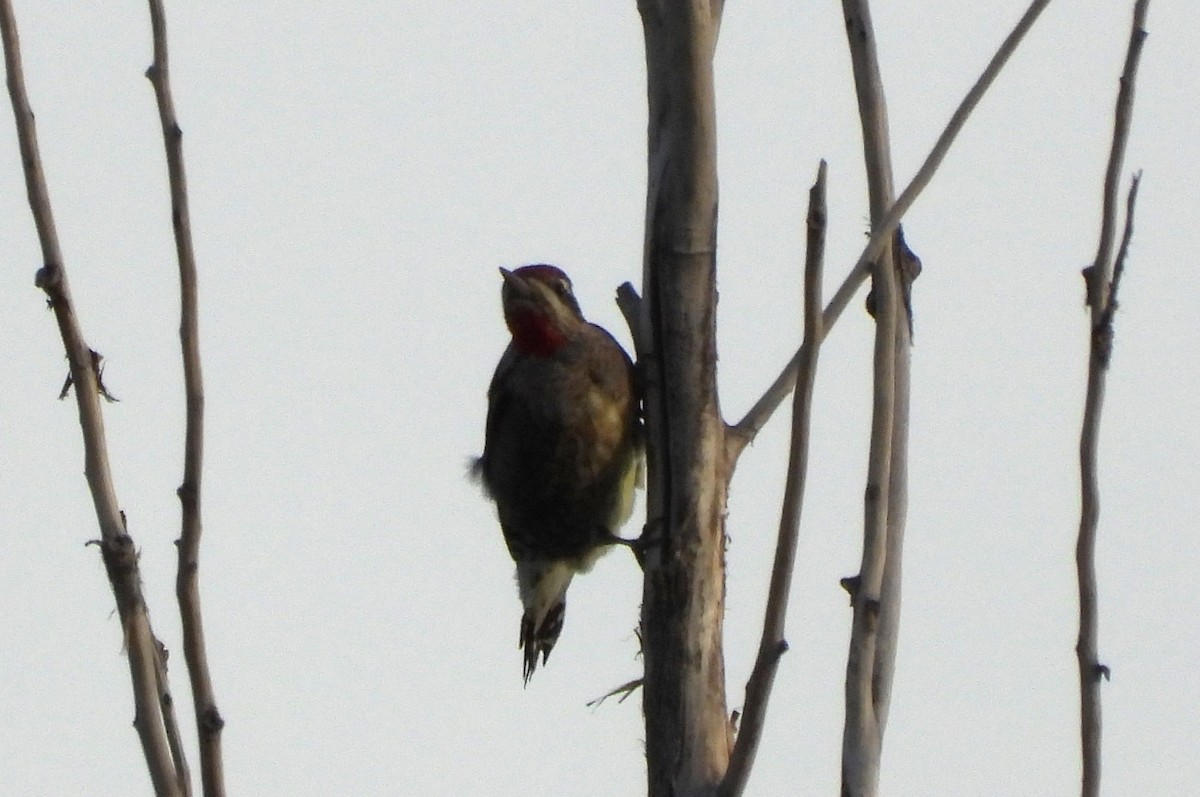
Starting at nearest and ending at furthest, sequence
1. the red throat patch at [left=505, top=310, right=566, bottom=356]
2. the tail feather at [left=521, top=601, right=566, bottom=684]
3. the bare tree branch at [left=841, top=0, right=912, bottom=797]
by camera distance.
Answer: the bare tree branch at [left=841, top=0, right=912, bottom=797], the red throat patch at [left=505, top=310, right=566, bottom=356], the tail feather at [left=521, top=601, right=566, bottom=684]

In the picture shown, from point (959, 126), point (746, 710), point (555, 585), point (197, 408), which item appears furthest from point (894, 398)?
point (555, 585)

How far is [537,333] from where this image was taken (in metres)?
6.00

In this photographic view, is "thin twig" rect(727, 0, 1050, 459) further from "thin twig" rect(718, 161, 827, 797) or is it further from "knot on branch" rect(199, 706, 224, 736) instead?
"knot on branch" rect(199, 706, 224, 736)

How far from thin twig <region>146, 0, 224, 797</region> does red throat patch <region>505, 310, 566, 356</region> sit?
3.43 metres

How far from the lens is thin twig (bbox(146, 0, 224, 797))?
2334 millimetres

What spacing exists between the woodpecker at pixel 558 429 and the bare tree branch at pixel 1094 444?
2798 millimetres

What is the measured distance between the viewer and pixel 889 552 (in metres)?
2.88

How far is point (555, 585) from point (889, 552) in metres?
4.03

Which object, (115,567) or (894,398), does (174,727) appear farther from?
(894,398)

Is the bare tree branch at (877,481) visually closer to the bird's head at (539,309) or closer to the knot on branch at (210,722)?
the knot on branch at (210,722)

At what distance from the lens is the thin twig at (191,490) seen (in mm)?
Result: 2334

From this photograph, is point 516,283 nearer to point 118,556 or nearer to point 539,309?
point 539,309

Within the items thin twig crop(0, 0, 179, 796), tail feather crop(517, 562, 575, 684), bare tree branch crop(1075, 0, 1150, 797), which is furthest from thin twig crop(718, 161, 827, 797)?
tail feather crop(517, 562, 575, 684)

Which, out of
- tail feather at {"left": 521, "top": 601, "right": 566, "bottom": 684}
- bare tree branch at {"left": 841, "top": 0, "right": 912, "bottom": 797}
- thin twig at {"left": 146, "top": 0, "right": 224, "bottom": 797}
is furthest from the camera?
tail feather at {"left": 521, "top": 601, "right": 566, "bottom": 684}
